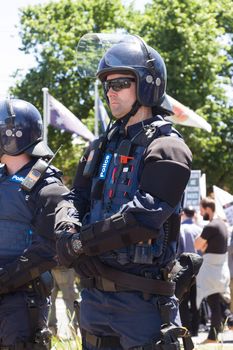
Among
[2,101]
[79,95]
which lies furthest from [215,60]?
[2,101]

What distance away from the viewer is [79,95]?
4022 cm

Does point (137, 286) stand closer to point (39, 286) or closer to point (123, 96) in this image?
point (123, 96)

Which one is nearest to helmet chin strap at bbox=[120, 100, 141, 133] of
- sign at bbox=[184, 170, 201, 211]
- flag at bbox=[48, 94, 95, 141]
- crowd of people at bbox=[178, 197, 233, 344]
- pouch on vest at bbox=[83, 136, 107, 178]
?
pouch on vest at bbox=[83, 136, 107, 178]

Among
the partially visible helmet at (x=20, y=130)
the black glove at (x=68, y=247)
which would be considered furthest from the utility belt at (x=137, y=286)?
the partially visible helmet at (x=20, y=130)

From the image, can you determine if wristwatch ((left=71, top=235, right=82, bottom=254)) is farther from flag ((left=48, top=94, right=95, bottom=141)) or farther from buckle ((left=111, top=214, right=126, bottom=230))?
flag ((left=48, top=94, right=95, bottom=141))

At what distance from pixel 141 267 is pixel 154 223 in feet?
0.92

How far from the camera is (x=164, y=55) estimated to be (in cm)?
3572

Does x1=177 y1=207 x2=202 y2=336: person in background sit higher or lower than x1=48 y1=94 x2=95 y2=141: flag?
lower

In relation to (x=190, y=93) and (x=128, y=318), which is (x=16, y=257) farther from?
(x=190, y=93)

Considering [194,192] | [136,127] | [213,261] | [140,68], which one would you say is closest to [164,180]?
[136,127]

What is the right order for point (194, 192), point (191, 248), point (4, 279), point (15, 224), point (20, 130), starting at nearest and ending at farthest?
point (4, 279)
point (15, 224)
point (20, 130)
point (191, 248)
point (194, 192)

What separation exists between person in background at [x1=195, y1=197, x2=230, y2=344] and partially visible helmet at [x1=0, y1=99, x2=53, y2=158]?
22.0 feet

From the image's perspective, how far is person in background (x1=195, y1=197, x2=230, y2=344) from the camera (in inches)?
484

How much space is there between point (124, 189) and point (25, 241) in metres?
1.44
